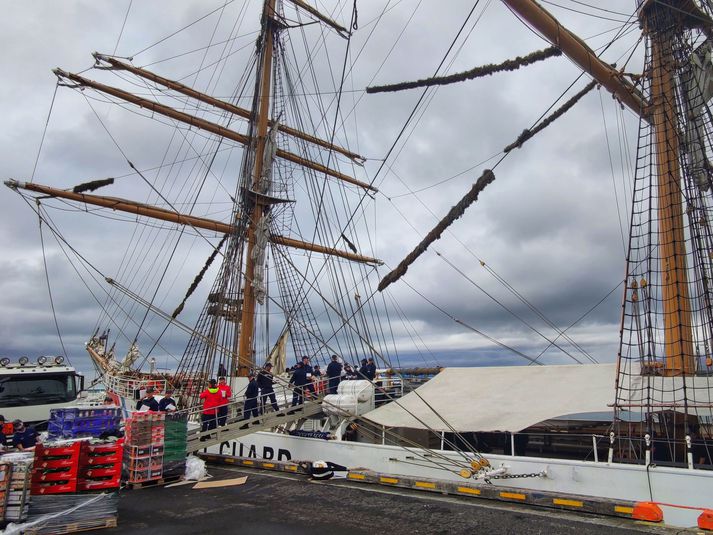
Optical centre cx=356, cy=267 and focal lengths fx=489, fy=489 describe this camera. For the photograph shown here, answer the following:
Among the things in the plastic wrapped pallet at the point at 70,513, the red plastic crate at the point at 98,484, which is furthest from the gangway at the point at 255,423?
the plastic wrapped pallet at the point at 70,513

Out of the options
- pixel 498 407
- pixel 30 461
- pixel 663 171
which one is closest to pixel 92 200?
pixel 30 461

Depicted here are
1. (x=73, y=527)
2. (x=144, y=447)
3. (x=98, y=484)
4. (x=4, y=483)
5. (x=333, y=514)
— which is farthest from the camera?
(x=144, y=447)

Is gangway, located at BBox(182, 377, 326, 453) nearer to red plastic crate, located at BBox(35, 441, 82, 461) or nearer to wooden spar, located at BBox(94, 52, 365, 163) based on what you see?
red plastic crate, located at BBox(35, 441, 82, 461)

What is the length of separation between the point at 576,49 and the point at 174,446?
1099 cm

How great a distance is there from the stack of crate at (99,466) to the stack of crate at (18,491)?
4.23ft

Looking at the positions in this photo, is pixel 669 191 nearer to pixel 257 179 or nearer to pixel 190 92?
pixel 257 179

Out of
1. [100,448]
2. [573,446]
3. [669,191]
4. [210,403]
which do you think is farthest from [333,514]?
[669,191]

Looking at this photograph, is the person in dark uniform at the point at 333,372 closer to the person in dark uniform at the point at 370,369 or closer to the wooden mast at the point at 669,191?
the person in dark uniform at the point at 370,369

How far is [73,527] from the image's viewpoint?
588 centimetres

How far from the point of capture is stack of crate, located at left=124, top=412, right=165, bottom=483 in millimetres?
8312

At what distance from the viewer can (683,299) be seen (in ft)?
31.2

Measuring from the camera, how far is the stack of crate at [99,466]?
7.02 meters

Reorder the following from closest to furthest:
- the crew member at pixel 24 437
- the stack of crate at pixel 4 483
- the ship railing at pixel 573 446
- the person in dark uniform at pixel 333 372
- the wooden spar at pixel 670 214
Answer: the stack of crate at pixel 4 483, the ship railing at pixel 573 446, the wooden spar at pixel 670 214, the crew member at pixel 24 437, the person in dark uniform at pixel 333 372

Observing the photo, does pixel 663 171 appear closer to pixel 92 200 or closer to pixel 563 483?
pixel 563 483
